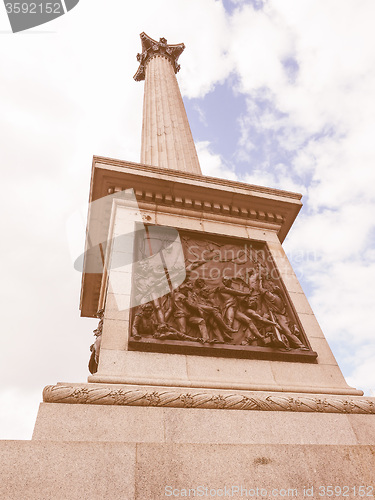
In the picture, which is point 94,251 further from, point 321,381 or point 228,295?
point 321,381

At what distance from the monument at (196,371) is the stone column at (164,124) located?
286 centimetres

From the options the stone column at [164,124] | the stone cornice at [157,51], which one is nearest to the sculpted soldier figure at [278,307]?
the stone column at [164,124]

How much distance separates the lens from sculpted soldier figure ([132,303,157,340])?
7250 millimetres

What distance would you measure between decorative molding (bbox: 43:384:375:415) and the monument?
20 millimetres

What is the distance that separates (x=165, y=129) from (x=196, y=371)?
1162 cm

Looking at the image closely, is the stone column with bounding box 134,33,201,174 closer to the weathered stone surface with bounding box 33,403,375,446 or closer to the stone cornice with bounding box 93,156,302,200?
the stone cornice with bounding box 93,156,302,200

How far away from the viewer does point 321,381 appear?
7.46m

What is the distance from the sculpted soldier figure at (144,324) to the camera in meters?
7.25

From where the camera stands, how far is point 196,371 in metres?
6.95

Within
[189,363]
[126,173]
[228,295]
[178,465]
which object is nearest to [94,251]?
[126,173]

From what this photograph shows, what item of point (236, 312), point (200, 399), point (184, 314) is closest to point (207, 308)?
point (184, 314)

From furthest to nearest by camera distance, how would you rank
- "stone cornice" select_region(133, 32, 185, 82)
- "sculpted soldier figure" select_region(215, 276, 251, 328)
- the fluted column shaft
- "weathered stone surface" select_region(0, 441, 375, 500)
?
1. "stone cornice" select_region(133, 32, 185, 82)
2. the fluted column shaft
3. "sculpted soldier figure" select_region(215, 276, 251, 328)
4. "weathered stone surface" select_region(0, 441, 375, 500)

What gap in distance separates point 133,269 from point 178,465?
454 cm

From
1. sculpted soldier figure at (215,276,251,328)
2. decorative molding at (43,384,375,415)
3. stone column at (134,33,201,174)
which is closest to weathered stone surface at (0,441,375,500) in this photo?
decorative molding at (43,384,375,415)
